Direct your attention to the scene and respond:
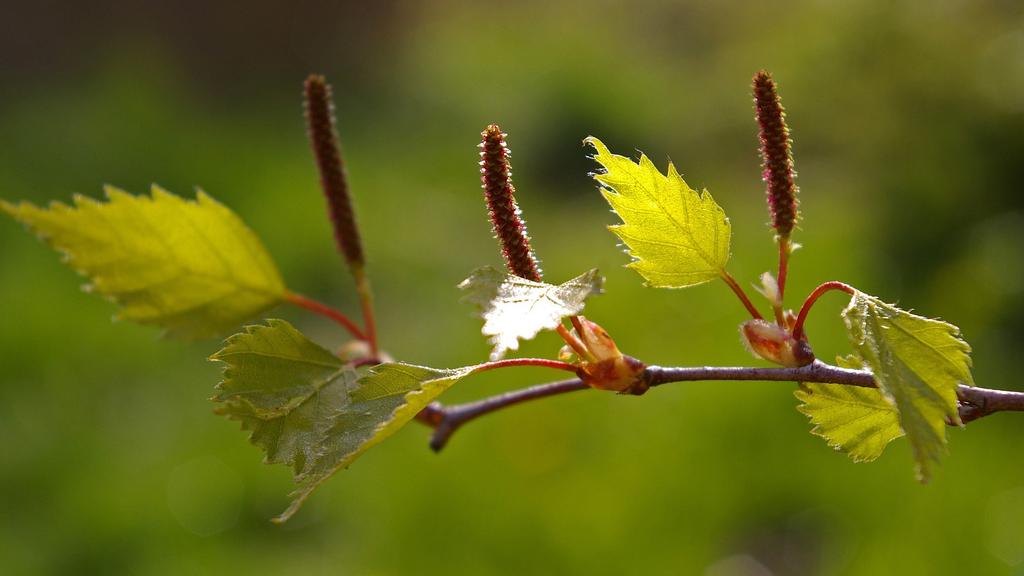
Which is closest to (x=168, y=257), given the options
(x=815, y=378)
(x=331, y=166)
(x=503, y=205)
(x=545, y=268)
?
(x=331, y=166)

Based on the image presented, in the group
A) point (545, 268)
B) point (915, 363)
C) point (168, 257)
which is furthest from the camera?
point (545, 268)

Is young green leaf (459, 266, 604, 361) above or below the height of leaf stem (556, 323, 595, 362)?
above

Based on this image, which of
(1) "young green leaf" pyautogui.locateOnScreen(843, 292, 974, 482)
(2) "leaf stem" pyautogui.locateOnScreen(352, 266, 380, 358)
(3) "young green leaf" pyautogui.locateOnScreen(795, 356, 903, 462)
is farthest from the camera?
(2) "leaf stem" pyautogui.locateOnScreen(352, 266, 380, 358)

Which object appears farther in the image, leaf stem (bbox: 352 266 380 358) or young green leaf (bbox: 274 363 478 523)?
leaf stem (bbox: 352 266 380 358)

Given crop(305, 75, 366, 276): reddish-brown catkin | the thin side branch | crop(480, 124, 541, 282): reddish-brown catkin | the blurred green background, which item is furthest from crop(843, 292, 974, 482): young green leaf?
the blurred green background

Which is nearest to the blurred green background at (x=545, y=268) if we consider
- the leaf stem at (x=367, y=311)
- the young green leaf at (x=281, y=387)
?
the leaf stem at (x=367, y=311)

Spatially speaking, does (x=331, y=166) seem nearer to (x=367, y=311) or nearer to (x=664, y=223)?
(x=367, y=311)

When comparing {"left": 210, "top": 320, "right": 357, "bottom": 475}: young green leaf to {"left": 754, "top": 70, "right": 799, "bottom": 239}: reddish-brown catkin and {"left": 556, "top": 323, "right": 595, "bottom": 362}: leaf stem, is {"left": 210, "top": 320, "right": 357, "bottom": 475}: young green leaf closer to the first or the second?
{"left": 556, "top": 323, "right": 595, "bottom": 362}: leaf stem
